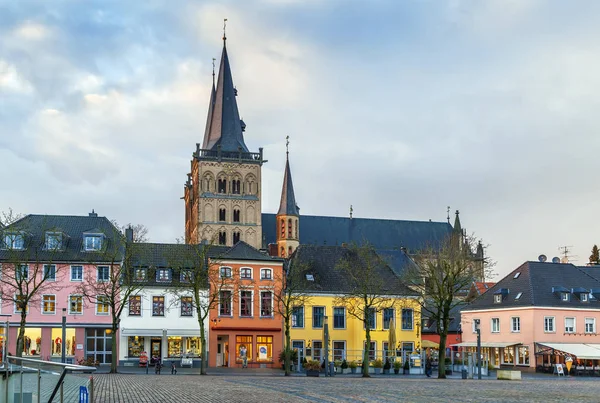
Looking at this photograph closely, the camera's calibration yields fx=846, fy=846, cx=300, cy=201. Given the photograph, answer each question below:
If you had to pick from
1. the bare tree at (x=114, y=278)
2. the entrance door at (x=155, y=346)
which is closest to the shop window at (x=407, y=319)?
the entrance door at (x=155, y=346)

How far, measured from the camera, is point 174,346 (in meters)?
64.6

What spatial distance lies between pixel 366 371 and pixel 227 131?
228 ft

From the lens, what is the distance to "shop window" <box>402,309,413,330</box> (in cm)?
6950

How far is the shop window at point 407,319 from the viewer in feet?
228

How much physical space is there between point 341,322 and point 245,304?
828 cm

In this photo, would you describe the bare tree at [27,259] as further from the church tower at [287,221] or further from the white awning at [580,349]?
the church tower at [287,221]

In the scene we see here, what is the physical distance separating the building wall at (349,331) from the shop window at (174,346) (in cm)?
925

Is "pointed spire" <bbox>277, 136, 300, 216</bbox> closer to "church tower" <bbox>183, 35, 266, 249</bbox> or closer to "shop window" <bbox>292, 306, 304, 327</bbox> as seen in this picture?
"church tower" <bbox>183, 35, 266, 249</bbox>

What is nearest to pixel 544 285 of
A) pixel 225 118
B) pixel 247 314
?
pixel 247 314

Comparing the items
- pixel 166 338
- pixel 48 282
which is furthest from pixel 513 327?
pixel 48 282

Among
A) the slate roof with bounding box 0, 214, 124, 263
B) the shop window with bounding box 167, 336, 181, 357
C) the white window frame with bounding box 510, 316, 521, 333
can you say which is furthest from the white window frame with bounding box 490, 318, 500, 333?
the slate roof with bounding box 0, 214, 124, 263

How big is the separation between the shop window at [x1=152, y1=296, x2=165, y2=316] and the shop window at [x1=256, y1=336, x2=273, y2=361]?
25.5 feet

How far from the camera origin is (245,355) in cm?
6425

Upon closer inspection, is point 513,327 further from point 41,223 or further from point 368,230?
point 368,230
